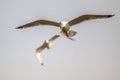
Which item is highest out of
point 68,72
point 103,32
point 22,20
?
point 22,20

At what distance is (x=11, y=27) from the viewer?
7.10ft

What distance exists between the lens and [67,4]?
2125 mm

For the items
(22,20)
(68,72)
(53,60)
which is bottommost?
(68,72)

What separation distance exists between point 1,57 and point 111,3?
0.89 meters

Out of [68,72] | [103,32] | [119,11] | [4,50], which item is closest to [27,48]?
[4,50]

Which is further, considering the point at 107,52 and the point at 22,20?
the point at 107,52

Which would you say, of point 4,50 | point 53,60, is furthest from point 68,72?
point 4,50

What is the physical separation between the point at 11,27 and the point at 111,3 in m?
0.73

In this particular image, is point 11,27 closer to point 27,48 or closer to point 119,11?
point 27,48

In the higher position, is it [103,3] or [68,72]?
[103,3]

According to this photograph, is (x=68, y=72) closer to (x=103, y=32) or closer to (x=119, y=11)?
(x=103, y=32)

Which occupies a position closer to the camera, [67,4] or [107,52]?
[67,4]

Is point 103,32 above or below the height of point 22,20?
below

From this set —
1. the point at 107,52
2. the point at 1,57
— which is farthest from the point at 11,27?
the point at 107,52
